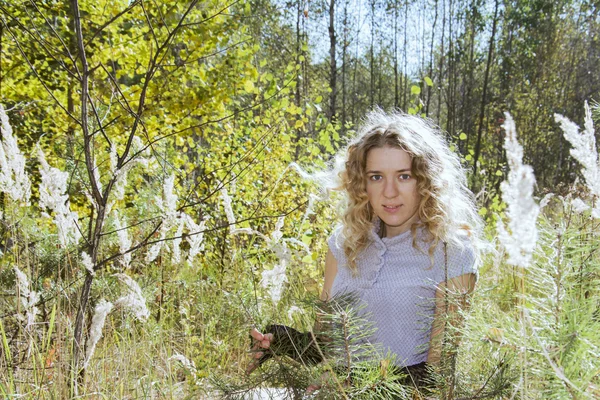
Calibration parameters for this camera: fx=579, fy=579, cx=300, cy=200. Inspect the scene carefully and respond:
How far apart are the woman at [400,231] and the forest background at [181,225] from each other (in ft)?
0.69

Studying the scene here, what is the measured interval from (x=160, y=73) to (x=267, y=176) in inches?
43.1

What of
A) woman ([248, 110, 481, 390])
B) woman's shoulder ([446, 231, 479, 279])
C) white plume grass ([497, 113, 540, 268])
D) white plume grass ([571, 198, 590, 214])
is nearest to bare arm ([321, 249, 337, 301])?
woman ([248, 110, 481, 390])

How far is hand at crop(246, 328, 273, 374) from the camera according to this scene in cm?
120

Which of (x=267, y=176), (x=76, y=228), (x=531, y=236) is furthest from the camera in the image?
(x=267, y=176)

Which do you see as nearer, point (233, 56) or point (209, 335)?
point (209, 335)

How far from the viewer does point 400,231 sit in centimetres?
190

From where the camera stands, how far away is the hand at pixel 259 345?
1.20m

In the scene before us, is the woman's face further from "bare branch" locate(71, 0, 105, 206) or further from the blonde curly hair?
"bare branch" locate(71, 0, 105, 206)

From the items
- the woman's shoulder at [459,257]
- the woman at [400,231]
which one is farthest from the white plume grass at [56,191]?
the woman's shoulder at [459,257]

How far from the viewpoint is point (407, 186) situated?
1.80 meters

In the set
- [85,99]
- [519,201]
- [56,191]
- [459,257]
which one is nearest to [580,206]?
Answer: [519,201]

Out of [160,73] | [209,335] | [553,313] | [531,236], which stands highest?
[160,73]

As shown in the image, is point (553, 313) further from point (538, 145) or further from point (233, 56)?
point (538, 145)

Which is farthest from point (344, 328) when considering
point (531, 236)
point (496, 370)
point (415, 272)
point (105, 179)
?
point (105, 179)
